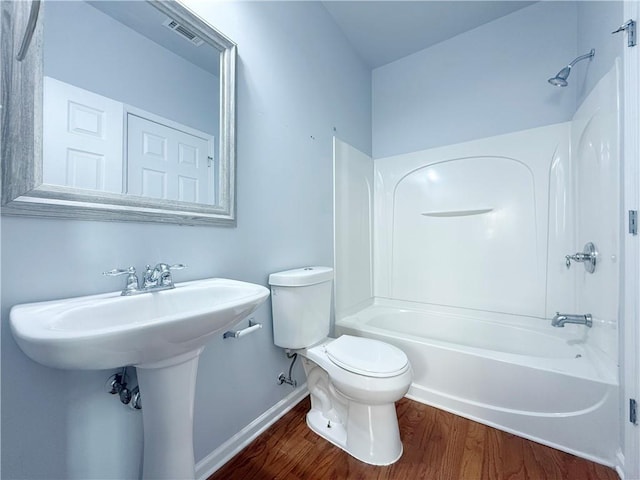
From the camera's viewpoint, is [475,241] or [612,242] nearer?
[612,242]

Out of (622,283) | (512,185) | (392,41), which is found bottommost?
(622,283)

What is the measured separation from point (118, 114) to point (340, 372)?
1.33 meters

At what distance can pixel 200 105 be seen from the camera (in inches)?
43.9

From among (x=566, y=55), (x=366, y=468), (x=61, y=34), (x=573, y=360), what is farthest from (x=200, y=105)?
(x=566, y=55)

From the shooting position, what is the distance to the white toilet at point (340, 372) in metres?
1.12

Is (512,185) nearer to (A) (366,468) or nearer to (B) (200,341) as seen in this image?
(A) (366,468)

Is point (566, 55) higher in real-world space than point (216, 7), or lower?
higher

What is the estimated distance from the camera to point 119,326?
0.53 meters

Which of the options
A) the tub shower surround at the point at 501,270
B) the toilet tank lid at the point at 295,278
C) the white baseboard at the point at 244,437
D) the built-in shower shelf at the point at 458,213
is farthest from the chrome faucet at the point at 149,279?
the built-in shower shelf at the point at 458,213

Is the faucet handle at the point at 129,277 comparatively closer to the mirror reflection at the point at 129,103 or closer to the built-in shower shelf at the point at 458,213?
the mirror reflection at the point at 129,103

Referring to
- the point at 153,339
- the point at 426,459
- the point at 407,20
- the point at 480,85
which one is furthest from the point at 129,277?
the point at 480,85

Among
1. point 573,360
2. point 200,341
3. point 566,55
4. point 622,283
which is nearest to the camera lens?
Answer: point 200,341

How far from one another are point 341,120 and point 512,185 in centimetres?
134

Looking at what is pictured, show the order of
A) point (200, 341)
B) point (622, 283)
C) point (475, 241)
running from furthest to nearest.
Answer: point (475, 241) < point (622, 283) < point (200, 341)
